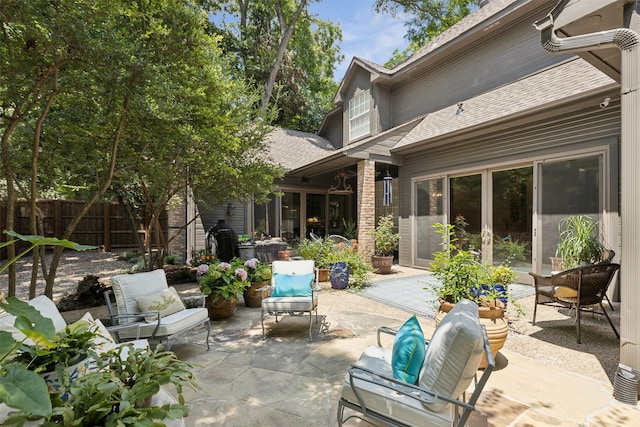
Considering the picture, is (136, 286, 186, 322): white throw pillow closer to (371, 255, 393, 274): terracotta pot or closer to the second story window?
(371, 255, 393, 274): terracotta pot

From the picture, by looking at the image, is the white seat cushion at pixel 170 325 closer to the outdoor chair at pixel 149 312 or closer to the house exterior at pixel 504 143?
the outdoor chair at pixel 149 312

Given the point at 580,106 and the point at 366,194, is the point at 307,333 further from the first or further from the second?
the point at 580,106

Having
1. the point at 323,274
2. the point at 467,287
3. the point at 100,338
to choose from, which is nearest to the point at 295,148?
the point at 323,274

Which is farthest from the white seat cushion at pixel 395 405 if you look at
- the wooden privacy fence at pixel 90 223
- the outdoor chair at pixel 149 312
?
the wooden privacy fence at pixel 90 223

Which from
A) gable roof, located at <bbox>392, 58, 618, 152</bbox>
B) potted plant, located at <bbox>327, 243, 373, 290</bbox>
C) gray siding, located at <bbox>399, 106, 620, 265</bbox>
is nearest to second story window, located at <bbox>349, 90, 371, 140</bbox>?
gable roof, located at <bbox>392, 58, 618, 152</bbox>

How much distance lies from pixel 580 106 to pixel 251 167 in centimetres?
627

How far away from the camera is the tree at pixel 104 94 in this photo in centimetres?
295

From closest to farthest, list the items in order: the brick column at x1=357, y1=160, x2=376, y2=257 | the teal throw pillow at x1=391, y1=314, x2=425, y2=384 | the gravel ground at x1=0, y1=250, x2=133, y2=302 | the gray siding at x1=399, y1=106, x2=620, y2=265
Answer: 1. the teal throw pillow at x1=391, y1=314, x2=425, y2=384
2. the gray siding at x1=399, y1=106, x2=620, y2=265
3. the gravel ground at x1=0, y1=250, x2=133, y2=302
4. the brick column at x1=357, y1=160, x2=376, y2=257

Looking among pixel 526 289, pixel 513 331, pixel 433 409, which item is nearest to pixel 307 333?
pixel 433 409

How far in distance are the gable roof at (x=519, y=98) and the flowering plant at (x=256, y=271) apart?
522cm

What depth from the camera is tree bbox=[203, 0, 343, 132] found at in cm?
1630

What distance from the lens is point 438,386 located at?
184 cm

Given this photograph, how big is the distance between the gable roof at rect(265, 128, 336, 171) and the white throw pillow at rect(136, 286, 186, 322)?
22.6ft

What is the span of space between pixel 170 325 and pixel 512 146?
7.12 m
